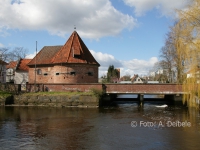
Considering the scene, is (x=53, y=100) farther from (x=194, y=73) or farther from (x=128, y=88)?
(x=194, y=73)

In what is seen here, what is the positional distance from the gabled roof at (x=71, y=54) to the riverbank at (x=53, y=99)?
606cm

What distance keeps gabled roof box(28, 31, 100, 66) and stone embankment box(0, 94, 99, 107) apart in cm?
652

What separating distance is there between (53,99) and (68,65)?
6.27 m

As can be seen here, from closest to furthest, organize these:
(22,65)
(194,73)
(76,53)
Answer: (194,73) → (76,53) → (22,65)

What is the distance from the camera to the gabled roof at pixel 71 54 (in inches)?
1257

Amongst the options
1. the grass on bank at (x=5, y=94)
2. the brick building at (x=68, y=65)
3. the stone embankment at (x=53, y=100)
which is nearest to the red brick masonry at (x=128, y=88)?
the stone embankment at (x=53, y=100)

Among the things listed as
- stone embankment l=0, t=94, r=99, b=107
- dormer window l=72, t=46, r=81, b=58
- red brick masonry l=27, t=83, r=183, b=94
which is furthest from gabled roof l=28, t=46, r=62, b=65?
stone embankment l=0, t=94, r=99, b=107

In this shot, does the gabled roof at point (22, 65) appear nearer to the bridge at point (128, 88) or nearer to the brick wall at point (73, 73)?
the brick wall at point (73, 73)

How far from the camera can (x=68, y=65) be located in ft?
103

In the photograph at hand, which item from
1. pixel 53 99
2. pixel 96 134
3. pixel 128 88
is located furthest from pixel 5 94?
pixel 96 134

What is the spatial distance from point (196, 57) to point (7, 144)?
11.6 meters

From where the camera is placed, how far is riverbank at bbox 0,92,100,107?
26203mm

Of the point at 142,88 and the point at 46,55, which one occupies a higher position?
the point at 46,55

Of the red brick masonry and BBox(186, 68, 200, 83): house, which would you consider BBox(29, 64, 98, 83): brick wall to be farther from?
BBox(186, 68, 200, 83): house
